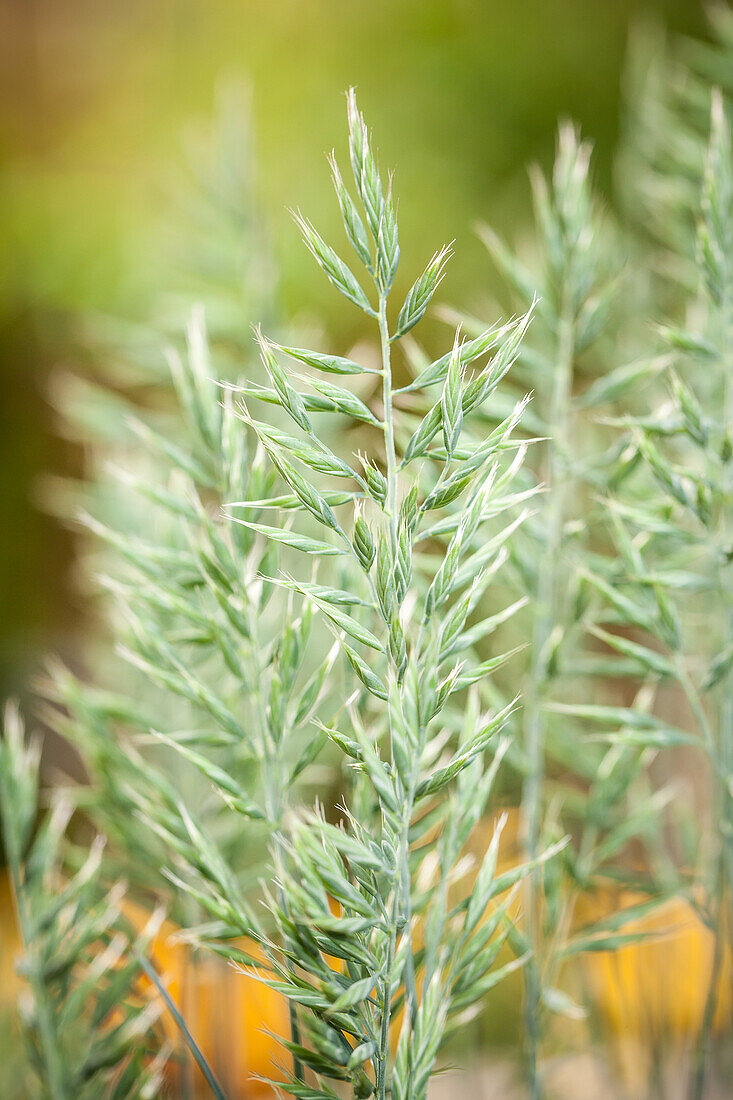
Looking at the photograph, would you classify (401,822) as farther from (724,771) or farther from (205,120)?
(205,120)

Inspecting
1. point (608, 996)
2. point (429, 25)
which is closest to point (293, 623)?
point (608, 996)

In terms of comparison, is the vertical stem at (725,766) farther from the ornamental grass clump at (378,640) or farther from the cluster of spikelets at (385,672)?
the ornamental grass clump at (378,640)

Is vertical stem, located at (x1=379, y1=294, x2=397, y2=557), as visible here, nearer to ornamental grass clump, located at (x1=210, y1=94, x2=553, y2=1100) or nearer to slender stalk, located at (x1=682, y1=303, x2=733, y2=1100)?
ornamental grass clump, located at (x1=210, y1=94, x2=553, y2=1100)

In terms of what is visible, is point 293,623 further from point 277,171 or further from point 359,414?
point 277,171

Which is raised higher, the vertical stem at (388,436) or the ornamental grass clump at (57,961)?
the vertical stem at (388,436)

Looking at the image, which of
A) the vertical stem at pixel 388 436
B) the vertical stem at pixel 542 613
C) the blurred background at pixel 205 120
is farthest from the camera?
the blurred background at pixel 205 120

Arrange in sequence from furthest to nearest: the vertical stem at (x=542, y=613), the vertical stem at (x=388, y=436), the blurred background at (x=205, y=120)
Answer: the blurred background at (x=205, y=120)
the vertical stem at (x=542, y=613)
the vertical stem at (x=388, y=436)

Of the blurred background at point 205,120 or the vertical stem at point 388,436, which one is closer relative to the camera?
the vertical stem at point 388,436

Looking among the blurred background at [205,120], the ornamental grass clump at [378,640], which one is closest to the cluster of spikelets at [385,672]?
the ornamental grass clump at [378,640]

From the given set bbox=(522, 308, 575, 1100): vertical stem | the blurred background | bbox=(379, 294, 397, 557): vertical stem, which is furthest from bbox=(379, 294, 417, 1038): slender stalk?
the blurred background
